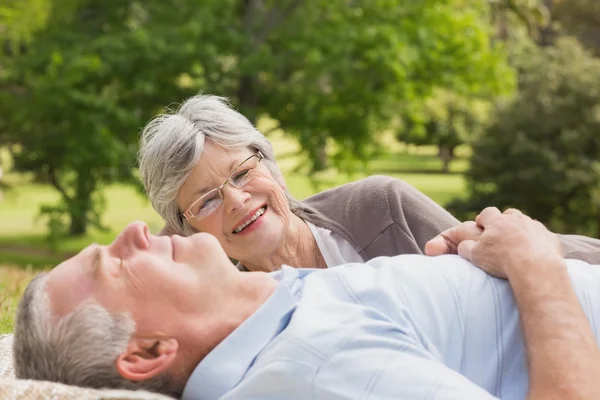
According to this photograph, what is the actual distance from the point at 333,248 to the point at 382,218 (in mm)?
245

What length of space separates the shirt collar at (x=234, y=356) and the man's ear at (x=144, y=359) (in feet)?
0.27

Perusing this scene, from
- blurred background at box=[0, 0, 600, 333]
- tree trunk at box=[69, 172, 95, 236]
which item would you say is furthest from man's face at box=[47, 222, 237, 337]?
tree trunk at box=[69, 172, 95, 236]

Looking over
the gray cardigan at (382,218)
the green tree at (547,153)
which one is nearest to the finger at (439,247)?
the gray cardigan at (382,218)

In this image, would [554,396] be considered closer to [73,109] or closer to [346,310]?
[346,310]

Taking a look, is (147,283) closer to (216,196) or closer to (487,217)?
(487,217)

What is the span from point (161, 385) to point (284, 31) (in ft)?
55.9

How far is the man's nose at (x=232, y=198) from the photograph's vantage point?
128 inches

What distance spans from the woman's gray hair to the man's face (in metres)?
1.03

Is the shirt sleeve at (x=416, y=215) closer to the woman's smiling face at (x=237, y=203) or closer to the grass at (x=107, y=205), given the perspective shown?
the woman's smiling face at (x=237, y=203)

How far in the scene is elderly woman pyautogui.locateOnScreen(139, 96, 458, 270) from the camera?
326cm

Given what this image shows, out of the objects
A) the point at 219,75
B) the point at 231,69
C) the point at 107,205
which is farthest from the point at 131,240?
the point at 107,205

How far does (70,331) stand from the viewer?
2088 millimetres

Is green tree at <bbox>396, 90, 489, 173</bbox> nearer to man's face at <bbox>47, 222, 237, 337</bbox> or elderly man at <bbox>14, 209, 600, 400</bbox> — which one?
elderly man at <bbox>14, 209, 600, 400</bbox>

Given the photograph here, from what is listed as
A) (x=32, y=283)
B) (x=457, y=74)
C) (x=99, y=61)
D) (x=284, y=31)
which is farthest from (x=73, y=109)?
(x=32, y=283)
